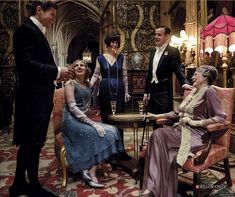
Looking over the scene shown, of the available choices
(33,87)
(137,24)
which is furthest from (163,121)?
(137,24)

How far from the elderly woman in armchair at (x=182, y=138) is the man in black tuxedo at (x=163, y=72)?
0.67m

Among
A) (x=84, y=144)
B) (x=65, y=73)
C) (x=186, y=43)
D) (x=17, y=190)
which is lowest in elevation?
(x=17, y=190)

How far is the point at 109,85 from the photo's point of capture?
3.83 m

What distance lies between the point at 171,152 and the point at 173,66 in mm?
1278

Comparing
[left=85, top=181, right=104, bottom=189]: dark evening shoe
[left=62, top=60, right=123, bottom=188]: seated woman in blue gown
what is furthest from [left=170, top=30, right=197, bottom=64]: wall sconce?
[left=85, top=181, right=104, bottom=189]: dark evening shoe

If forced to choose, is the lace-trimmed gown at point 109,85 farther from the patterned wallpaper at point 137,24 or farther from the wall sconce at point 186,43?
the patterned wallpaper at point 137,24

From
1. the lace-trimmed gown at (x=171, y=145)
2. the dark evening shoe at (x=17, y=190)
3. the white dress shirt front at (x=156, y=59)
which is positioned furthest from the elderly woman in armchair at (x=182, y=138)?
the dark evening shoe at (x=17, y=190)

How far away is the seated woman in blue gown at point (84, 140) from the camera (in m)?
3.05

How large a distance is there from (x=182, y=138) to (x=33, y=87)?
140cm

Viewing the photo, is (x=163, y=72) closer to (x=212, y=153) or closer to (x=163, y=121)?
(x=163, y=121)

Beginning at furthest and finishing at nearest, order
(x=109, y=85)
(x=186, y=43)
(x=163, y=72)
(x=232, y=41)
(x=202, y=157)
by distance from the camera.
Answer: (x=186, y=43) → (x=109, y=85) → (x=232, y=41) → (x=163, y=72) → (x=202, y=157)

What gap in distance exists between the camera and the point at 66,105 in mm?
3270

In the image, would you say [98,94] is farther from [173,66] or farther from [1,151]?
[1,151]

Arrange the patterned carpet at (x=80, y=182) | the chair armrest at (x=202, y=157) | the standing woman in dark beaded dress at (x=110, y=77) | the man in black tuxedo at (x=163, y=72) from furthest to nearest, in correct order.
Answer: the standing woman in dark beaded dress at (x=110, y=77), the man in black tuxedo at (x=163, y=72), the patterned carpet at (x=80, y=182), the chair armrest at (x=202, y=157)
